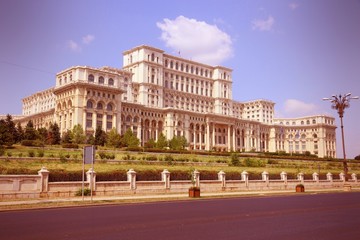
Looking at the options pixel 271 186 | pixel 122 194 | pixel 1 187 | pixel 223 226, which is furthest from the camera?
pixel 271 186

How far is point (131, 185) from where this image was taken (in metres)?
27.7

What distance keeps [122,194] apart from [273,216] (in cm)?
1426

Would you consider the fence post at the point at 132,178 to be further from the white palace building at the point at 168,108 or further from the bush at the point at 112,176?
the white palace building at the point at 168,108

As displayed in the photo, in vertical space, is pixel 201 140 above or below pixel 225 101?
below

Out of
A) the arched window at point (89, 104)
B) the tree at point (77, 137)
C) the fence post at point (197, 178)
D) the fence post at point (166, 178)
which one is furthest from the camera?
the arched window at point (89, 104)

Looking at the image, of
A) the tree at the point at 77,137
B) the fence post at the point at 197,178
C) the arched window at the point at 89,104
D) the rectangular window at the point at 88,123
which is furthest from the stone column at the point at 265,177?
the arched window at the point at 89,104

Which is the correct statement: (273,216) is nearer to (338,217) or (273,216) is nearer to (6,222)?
(338,217)

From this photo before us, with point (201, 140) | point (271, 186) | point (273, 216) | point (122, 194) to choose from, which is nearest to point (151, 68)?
point (201, 140)

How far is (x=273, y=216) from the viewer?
15.0 meters

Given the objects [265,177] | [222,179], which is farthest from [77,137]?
[222,179]

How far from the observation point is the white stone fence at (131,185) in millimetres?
22469

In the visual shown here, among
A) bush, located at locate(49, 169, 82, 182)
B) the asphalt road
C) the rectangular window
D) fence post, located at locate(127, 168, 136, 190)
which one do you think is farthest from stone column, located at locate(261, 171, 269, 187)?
the rectangular window

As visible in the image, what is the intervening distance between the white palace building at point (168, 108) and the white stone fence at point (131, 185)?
56632 mm

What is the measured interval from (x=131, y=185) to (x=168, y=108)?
3359 inches
